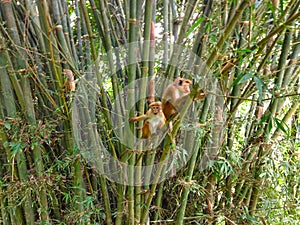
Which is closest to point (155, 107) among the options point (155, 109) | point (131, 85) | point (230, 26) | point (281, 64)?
point (155, 109)

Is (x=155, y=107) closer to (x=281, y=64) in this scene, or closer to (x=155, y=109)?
(x=155, y=109)

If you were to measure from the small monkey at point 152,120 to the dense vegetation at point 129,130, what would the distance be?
1.5 inches

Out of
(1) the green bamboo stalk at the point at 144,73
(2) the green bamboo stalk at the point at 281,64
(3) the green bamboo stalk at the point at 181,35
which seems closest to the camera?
(1) the green bamboo stalk at the point at 144,73

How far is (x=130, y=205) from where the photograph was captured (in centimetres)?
138

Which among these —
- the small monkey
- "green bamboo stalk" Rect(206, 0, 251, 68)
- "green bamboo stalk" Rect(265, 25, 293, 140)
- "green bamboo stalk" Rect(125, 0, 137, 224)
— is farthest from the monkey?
"green bamboo stalk" Rect(265, 25, 293, 140)

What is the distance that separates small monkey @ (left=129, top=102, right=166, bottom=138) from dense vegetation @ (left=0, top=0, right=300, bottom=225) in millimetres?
38

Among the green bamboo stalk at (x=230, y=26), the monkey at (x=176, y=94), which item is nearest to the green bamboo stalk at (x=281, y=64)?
the monkey at (x=176, y=94)

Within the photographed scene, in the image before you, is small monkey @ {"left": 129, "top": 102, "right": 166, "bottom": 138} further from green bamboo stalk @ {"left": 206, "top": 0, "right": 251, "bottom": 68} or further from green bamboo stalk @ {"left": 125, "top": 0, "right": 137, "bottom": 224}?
green bamboo stalk @ {"left": 206, "top": 0, "right": 251, "bottom": 68}

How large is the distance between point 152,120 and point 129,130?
0.10 m

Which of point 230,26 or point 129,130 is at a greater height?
point 230,26

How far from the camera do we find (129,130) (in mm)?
1332

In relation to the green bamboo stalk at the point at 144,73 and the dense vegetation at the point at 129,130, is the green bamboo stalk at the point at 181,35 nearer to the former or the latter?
the dense vegetation at the point at 129,130

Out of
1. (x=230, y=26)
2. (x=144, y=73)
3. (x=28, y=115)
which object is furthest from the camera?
(x=28, y=115)

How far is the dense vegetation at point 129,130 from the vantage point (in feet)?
4.43
